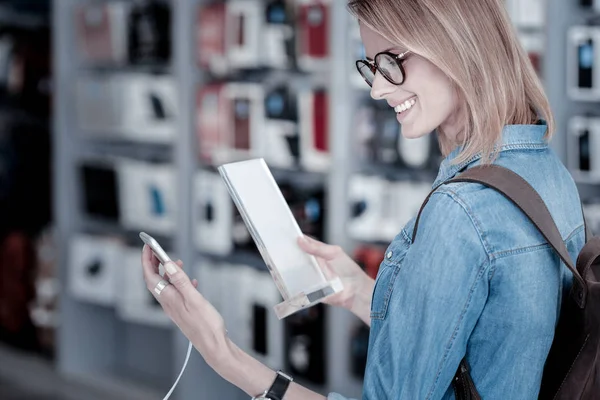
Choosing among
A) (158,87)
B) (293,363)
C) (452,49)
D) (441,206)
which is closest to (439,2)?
(452,49)

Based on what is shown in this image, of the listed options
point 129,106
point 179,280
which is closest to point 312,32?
point 129,106

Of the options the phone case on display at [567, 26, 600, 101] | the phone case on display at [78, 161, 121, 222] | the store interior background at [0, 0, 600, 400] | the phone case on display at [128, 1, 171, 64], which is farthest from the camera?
the phone case on display at [78, 161, 121, 222]

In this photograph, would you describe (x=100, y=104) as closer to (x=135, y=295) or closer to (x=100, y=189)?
(x=100, y=189)

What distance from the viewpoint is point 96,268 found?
15.8ft

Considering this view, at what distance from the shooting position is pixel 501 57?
1.40 meters

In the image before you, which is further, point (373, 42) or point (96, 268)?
point (96, 268)

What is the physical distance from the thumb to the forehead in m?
0.50

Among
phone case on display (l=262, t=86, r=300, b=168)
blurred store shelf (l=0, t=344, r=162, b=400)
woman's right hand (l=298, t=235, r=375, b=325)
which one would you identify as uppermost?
phone case on display (l=262, t=86, r=300, b=168)

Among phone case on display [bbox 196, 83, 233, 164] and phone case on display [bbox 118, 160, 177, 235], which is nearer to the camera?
phone case on display [bbox 196, 83, 233, 164]

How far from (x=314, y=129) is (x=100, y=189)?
150 centimetres

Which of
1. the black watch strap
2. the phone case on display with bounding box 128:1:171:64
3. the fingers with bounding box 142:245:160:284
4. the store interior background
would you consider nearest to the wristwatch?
the black watch strap

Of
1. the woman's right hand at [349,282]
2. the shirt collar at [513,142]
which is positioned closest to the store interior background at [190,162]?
the woman's right hand at [349,282]

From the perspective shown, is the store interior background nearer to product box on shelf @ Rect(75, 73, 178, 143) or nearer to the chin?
product box on shelf @ Rect(75, 73, 178, 143)

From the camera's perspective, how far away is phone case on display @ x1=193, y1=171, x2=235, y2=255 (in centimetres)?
426
